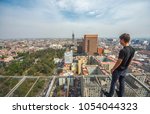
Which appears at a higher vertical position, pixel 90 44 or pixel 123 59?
pixel 123 59

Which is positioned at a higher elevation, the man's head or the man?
the man's head

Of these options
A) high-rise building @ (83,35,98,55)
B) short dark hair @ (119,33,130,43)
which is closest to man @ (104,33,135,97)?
short dark hair @ (119,33,130,43)

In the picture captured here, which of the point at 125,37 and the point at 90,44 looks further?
the point at 90,44

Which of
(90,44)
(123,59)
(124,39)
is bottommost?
(90,44)

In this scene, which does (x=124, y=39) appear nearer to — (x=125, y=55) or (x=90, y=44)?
(x=125, y=55)

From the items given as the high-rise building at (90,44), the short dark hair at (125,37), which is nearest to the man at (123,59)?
the short dark hair at (125,37)

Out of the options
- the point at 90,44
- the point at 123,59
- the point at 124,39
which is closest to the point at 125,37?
the point at 124,39

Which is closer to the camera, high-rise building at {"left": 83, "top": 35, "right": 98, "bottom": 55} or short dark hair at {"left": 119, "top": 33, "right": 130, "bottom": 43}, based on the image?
short dark hair at {"left": 119, "top": 33, "right": 130, "bottom": 43}

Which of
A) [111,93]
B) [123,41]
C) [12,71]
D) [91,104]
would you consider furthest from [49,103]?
[12,71]

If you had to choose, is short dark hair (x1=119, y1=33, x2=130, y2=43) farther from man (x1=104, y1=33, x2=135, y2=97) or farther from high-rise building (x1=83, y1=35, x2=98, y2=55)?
high-rise building (x1=83, y1=35, x2=98, y2=55)
